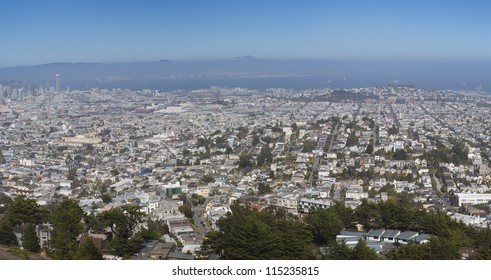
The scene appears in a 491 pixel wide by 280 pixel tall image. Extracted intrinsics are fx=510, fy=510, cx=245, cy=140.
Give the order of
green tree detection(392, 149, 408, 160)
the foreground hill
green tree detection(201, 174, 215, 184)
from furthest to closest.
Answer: green tree detection(392, 149, 408, 160)
green tree detection(201, 174, 215, 184)
the foreground hill

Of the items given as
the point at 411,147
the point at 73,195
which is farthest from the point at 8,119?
the point at 411,147

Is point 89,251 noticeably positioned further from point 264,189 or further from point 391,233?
point 264,189

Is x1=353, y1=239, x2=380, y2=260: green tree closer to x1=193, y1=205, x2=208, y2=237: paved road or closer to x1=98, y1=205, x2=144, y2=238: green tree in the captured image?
x1=98, y1=205, x2=144, y2=238: green tree

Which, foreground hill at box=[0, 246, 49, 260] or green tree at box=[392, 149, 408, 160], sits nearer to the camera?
foreground hill at box=[0, 246, 49, 260]

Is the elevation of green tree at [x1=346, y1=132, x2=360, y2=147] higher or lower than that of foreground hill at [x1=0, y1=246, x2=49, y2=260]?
lower

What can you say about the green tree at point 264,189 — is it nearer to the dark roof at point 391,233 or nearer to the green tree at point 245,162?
the green tree at point 245,162

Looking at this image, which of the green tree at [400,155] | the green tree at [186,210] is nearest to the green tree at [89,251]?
the green tree at [186,210]

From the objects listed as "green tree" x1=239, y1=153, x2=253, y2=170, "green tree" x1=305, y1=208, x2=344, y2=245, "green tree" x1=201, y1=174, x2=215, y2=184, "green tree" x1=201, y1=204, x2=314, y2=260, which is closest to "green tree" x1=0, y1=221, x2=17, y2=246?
"green tree" x1=201, y1=204, x2=314, y2=260

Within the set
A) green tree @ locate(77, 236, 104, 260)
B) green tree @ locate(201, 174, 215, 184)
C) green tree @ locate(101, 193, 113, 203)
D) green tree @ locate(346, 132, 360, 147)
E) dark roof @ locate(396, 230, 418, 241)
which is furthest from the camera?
green tree @ locate(346, 132, 360, 147)
